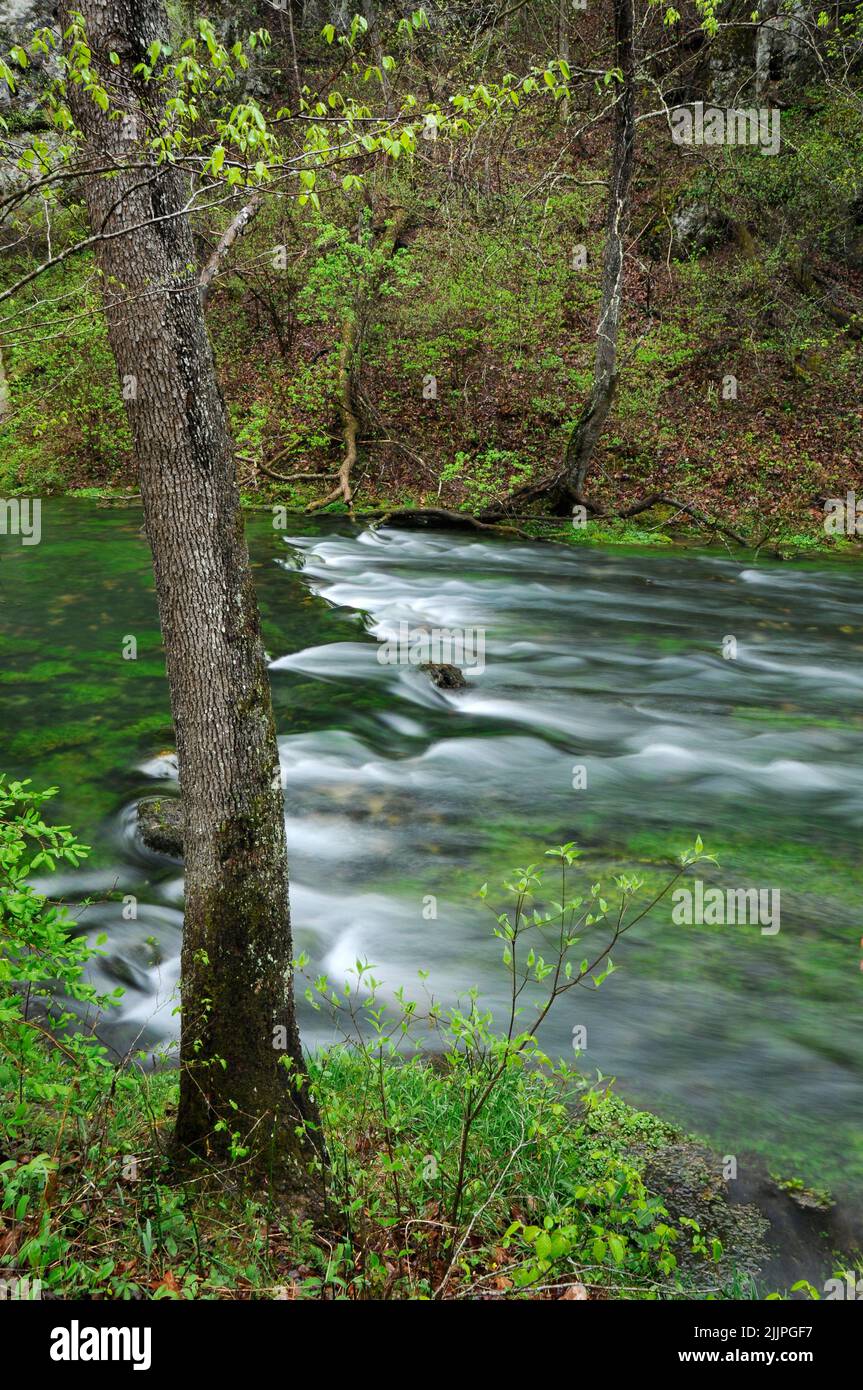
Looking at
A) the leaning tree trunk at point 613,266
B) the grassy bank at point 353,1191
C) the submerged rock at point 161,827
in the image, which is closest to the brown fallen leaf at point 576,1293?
the grassy bank at point 353,1191

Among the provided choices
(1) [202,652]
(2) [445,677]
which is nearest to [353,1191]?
(1) [202,652]

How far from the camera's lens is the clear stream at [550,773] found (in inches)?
225

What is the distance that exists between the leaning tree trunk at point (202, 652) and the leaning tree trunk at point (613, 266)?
13.1 meters

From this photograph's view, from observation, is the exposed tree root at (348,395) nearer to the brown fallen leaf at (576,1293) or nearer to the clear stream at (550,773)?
the clear stream at (550,773)

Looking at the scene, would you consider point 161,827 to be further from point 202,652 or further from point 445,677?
point 445,677

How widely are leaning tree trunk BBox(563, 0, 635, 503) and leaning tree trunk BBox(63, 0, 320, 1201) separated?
13072 mm

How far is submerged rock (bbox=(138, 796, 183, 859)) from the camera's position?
25.1 ft

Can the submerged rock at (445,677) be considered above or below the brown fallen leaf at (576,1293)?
above

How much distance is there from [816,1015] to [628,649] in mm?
7313

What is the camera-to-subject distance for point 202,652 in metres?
3.82

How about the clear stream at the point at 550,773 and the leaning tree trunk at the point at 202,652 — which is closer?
the leaning tree trunk at the point at 202,652

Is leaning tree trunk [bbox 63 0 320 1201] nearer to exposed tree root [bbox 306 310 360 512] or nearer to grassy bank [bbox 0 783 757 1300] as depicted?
grassy bank [bbox 0 783 757 1300]

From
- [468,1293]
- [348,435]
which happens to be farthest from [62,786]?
[348,435]

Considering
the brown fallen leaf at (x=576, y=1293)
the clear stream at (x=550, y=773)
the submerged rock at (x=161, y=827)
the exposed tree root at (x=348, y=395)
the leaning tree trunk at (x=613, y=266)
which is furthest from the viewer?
the exposed tree root at (x=348, y=395)
